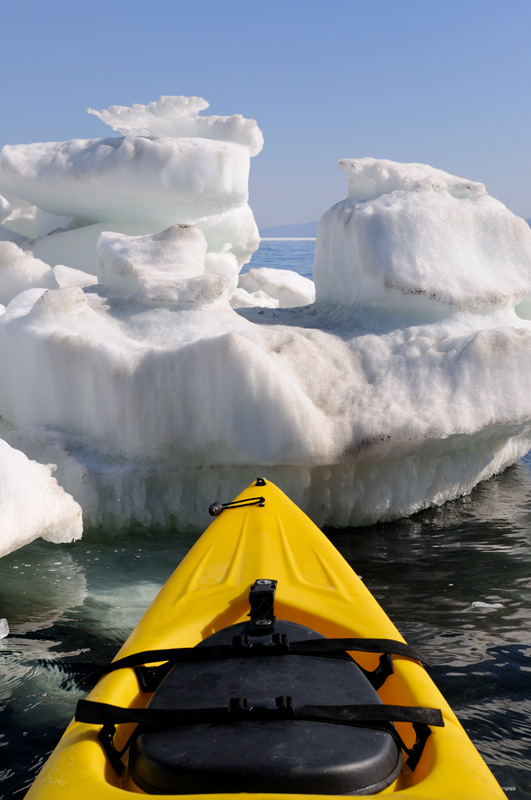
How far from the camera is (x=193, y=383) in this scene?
4.22 metres

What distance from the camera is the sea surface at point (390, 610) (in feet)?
8.33

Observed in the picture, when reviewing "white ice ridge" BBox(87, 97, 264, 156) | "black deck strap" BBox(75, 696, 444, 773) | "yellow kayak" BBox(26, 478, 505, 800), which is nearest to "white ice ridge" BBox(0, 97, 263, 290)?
"white ice ridge" BBox(87, 97, 264, 156)

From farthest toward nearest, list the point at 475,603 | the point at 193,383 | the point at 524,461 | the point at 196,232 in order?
1. the point at 524,461
2. the point at 196,232
3. the point at 193,383
4. the point at 475,603

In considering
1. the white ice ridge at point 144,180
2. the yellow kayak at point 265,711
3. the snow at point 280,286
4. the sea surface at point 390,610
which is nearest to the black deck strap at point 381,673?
the yellow kayak at point 265,711

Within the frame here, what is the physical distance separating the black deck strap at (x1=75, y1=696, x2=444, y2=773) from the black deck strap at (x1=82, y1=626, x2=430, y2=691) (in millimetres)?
275

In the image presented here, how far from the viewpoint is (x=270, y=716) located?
1621 millimetres

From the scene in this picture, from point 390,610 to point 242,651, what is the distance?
1697 millimetres

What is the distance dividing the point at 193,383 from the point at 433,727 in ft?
Answer: 9.08

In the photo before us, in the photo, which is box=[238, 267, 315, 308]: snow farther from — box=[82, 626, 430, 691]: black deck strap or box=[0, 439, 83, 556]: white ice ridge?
box=[82, 626, 430, 691]: black deck strap

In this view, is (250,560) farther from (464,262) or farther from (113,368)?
(464,262)

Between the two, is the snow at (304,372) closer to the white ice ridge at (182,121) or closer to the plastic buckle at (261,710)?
the plastic buckle at (261,710)

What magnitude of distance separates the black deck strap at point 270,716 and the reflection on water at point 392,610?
2.54 ft

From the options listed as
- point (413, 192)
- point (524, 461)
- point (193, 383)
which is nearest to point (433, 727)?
point (193, 383)

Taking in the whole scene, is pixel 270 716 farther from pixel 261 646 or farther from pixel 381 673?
pixel 381 673
